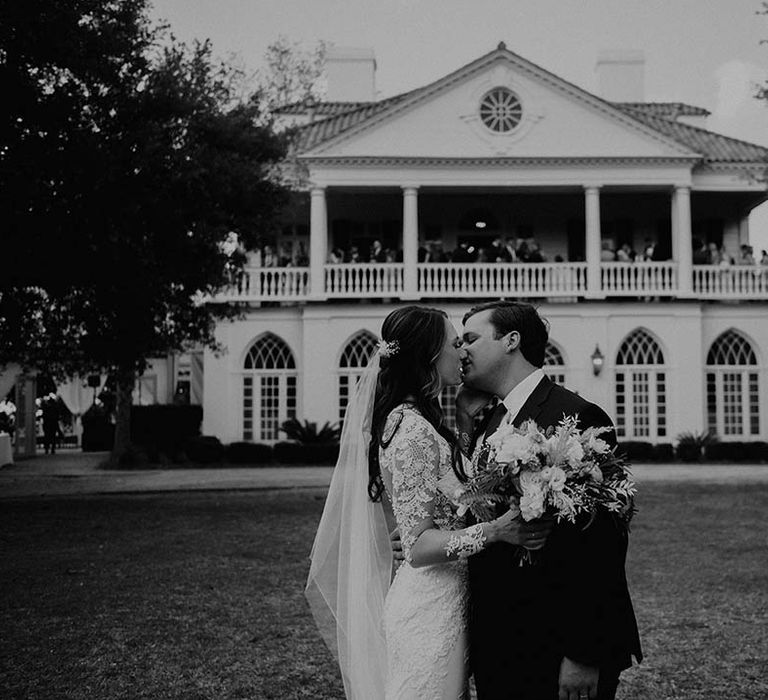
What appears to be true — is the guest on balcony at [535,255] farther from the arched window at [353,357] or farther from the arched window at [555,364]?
the arched window at [353,357]

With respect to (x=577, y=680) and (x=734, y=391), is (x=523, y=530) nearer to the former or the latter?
(x=577, y=680)

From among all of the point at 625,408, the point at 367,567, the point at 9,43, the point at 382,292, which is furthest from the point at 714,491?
the point at 367,567

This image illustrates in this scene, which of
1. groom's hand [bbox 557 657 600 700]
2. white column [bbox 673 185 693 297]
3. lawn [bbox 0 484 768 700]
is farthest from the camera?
white column [bbox 673 185 693 297]

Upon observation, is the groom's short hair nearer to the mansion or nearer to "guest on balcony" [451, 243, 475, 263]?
the mansion

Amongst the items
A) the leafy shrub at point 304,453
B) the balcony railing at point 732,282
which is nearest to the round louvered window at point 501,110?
the balcony railing at point 732,282

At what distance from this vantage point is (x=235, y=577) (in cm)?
973

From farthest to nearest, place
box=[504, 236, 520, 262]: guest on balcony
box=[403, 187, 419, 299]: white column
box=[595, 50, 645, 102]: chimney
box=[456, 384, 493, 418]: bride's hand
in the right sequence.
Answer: box=[595, 50, 645, 102]: chimney, box=[504, 236, 520, 262]: guest on balcony, box=[403, 187, 419, 299]: white column, box=[456, 384, 493, 418]: bride's hand

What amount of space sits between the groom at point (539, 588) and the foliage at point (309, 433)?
863 inches

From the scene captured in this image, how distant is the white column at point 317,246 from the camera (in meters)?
27.2

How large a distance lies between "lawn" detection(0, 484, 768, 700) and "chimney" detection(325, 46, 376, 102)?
24.5 m

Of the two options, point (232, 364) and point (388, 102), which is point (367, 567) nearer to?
point (232, 364)

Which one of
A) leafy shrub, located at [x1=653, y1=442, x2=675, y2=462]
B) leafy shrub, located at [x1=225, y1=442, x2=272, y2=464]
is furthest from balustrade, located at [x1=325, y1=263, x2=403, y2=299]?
leafy shrub, located at [x1=653, y1=442, x2=675, y2=462]

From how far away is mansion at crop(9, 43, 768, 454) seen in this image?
27172 millimetres

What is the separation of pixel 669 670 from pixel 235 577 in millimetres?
A: 4705
